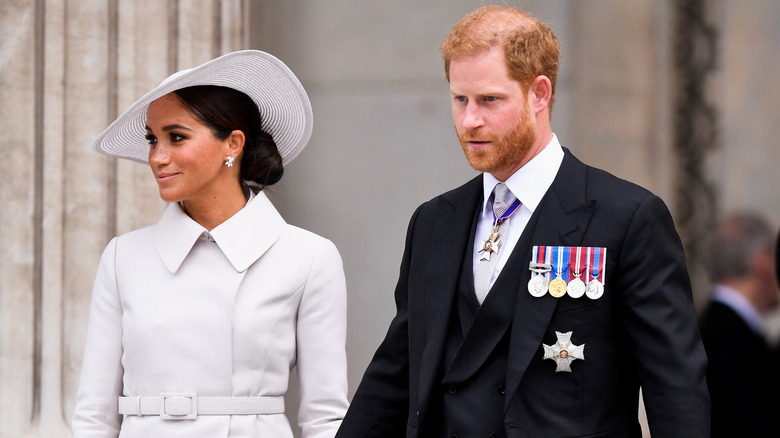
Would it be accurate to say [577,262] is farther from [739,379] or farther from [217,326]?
[739,379]

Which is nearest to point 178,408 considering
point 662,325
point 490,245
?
point 490,245

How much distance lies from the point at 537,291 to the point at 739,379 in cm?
205

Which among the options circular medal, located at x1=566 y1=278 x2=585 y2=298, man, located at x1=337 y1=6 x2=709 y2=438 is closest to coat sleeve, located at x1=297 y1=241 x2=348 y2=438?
man, located at x1=337 y1=6 x2=709 y2=438

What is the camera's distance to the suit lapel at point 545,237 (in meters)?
3.04

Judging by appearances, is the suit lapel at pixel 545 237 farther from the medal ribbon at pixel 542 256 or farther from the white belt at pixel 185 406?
the white belt at pixel 185 406

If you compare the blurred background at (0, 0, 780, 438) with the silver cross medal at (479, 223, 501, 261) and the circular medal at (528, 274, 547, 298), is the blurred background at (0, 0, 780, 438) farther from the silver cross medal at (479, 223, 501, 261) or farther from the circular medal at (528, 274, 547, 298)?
the circular medal at (528, 274, 547, 298)

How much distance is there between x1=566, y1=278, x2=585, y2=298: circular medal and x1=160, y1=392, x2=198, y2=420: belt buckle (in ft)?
4.22

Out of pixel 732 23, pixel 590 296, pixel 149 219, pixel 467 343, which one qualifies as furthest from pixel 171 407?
pixel 732 23

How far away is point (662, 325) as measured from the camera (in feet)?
9.77

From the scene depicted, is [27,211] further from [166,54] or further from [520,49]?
[520,49]

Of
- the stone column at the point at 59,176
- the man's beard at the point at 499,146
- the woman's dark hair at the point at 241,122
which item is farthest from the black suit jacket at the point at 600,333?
the stone column at the point at 59,176

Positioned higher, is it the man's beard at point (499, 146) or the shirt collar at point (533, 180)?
the man's beard at point (499, 146)

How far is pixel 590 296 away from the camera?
120 inches

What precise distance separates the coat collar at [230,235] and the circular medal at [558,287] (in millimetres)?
1225
